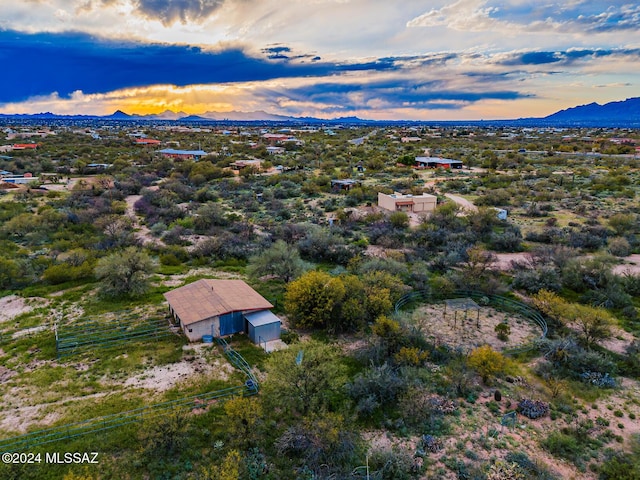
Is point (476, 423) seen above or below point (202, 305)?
below

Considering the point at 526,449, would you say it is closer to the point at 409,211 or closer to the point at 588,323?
the point at 588,323

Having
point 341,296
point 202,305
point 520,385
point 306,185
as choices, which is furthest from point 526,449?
point 306,185

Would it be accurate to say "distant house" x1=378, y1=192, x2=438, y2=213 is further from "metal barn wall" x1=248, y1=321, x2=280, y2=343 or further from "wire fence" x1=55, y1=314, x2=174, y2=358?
"wire fence" x1=55, y1=314, x2=174, y2=358

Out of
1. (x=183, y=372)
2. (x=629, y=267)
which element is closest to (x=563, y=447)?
(x=183, y=372)

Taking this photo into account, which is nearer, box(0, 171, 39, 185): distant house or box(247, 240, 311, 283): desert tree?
box(247, 240, 311, 283): desert tree

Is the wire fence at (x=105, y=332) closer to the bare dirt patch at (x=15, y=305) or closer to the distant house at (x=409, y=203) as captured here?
the bare dirt patch at (x=15, y=305)

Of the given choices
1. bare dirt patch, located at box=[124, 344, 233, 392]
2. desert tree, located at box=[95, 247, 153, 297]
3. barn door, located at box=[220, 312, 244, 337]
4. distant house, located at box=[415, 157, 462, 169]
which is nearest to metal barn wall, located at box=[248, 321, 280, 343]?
barn door, located at box=[220, 312, 244, 337]
